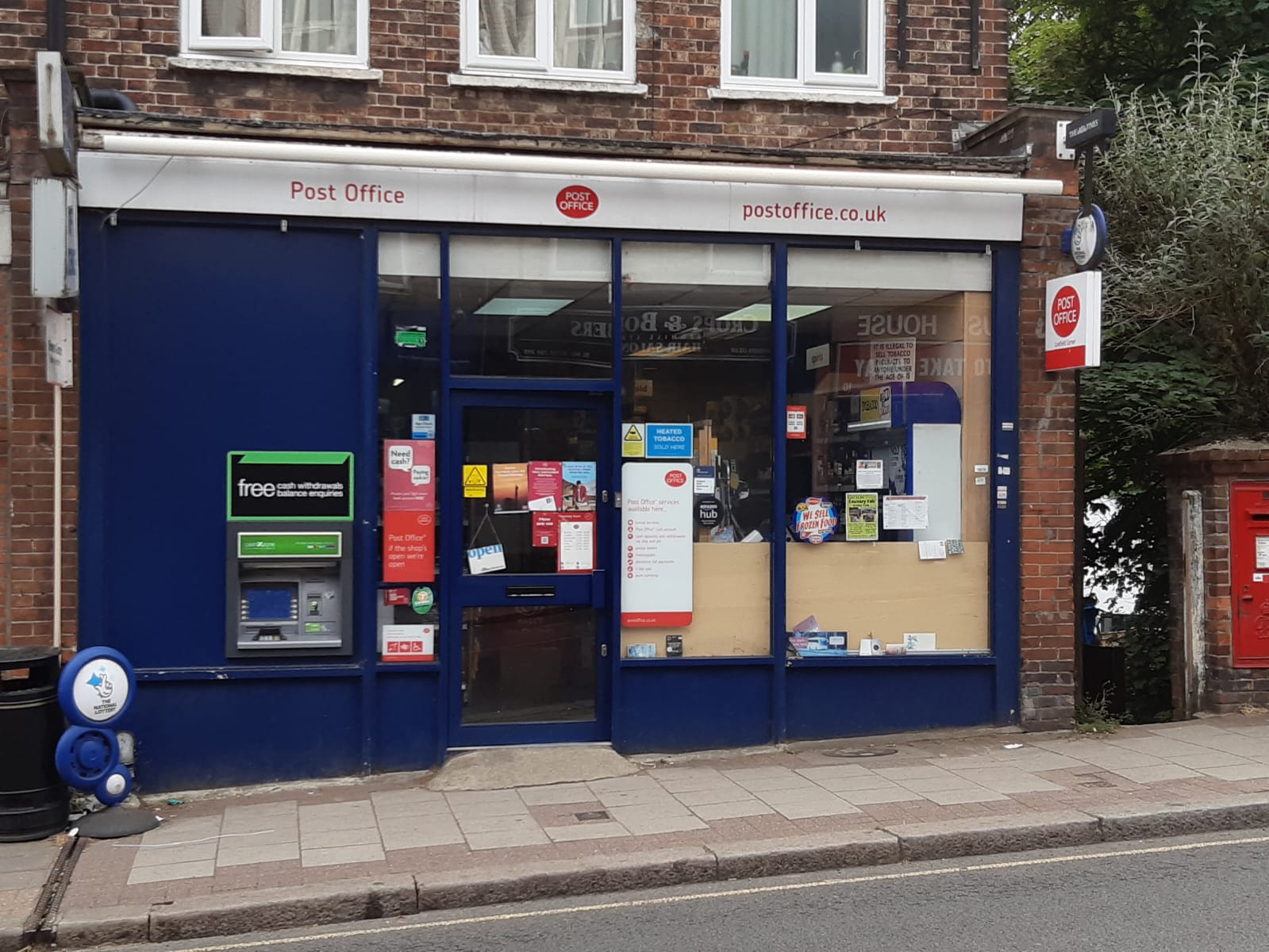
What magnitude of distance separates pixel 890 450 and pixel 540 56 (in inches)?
150

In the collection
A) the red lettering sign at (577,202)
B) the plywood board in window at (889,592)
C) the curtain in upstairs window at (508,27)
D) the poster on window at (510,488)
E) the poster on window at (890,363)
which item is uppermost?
the curtain in upstairs window at (508,27)

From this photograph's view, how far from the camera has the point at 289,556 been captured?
8.15 meters

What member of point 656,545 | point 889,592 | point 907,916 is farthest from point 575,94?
point 907,916

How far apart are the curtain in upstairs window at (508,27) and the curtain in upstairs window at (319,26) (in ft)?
2.97

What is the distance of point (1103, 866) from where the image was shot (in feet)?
20.8

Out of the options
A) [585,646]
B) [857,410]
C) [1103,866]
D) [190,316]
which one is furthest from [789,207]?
[1103,866]

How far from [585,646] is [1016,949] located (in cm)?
416

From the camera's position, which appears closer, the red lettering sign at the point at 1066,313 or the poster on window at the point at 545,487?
the poster on window at the point at 545,487

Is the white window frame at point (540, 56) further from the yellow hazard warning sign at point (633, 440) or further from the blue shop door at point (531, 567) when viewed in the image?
the yellow hazard warning sign at point (633, 440)

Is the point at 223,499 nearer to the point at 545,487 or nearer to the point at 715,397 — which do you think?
the point at 545,487

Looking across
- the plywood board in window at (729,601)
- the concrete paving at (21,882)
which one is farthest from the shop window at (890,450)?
the concrete paving at (21,882)

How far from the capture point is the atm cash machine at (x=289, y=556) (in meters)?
8.09

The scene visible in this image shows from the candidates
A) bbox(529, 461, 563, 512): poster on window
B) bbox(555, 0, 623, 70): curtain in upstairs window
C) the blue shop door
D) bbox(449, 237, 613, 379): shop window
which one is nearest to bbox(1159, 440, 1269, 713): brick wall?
the blue shop door

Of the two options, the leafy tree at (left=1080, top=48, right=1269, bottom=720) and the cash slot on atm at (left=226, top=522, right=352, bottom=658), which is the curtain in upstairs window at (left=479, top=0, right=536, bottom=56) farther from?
the leafy tree at (left=1080, top=48, right=1269, bottom=720)
